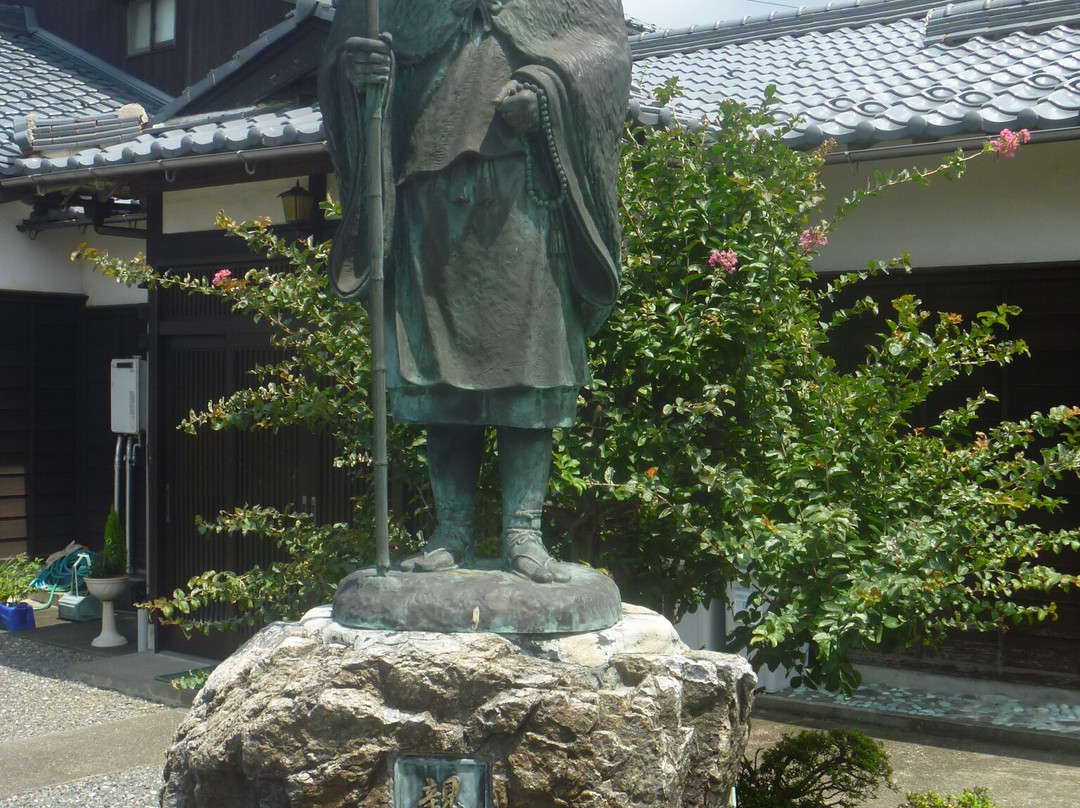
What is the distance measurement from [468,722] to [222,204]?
6102 millimetres

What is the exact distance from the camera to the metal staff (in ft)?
11.4

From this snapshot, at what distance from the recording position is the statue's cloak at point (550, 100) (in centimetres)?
353

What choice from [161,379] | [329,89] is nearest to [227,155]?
[161,379]

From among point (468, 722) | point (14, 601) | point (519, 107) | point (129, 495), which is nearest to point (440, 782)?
point (468, 722)

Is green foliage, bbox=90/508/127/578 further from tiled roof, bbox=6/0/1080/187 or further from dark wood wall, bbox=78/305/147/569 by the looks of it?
tiled roof, bbox=6/0/1080/187

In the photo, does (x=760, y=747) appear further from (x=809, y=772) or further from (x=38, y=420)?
(x=38, y=420)

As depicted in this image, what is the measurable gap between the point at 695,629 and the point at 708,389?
3.19 meters

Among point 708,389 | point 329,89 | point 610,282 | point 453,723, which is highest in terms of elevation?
point 329,89

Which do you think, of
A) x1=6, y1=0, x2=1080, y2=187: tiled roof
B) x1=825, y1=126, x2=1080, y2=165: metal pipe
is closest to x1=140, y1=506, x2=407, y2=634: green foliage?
x1=6, y1=0, x2=1080, y2=187: tiled roof

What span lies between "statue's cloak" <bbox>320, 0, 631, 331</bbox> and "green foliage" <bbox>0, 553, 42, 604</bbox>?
26.2 ft

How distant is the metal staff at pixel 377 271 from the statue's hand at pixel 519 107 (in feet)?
1.15

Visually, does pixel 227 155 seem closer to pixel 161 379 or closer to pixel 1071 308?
pixel 161 379

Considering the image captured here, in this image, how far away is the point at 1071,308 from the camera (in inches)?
279

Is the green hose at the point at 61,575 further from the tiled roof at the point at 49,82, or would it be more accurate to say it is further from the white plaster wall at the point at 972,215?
the white plaster wall at the point at 972,215
